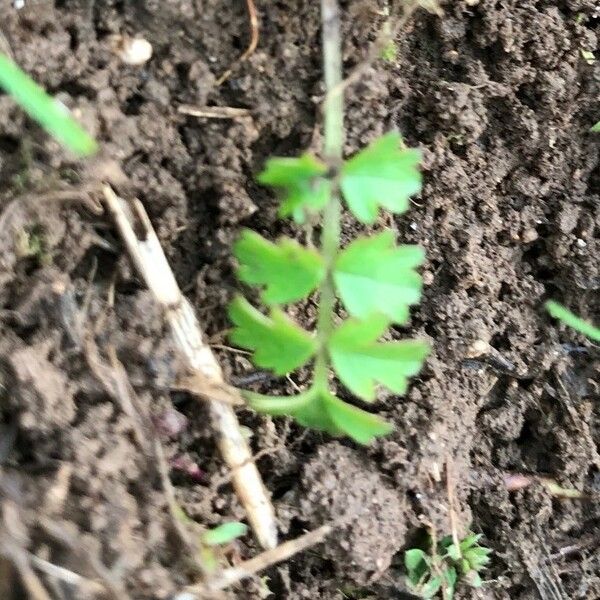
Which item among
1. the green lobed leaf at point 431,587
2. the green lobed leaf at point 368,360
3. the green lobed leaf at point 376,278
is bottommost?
the green lobed leaf at point 431,587

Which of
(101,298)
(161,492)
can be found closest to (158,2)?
(101,298)

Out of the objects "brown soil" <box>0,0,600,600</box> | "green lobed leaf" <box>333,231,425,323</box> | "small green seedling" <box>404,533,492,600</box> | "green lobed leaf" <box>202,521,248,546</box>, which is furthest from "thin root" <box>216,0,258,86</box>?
"small green seedling" <box>404,533,492,600</box>

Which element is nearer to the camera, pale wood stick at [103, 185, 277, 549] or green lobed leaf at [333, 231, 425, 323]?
green lobed leaf at [333, 231, 425, 323]

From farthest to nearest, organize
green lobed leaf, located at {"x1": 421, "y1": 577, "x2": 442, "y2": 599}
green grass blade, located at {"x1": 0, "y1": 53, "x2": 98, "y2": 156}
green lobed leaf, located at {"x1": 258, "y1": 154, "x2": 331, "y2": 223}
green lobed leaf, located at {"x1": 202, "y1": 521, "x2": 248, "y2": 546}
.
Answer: green lobed leaf, located at {"x1": 421, "y1": 577, "x2": 442, "y2": 599}
green lobed leaf, located at {"x1": 202, "y1": 521, "x2": 248, "y2": 546}
green lobed leaf, located at {"x1": 258, "y1": 154, "x2": 331, "y2": 223}
green grass blade, located at {"x1": 0, "y1": 53, "x2": 98, "y2": 156}

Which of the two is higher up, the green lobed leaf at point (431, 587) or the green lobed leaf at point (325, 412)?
the green lobed leaf at point (325, 412)

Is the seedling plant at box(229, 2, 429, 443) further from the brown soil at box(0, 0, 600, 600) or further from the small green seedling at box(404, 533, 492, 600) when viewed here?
the small green seedling at box(404, 533, 492, 600)

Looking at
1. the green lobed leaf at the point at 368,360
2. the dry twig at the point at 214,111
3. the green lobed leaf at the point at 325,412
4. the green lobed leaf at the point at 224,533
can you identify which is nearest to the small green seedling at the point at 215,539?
the green lobed leaf at the point at 224,533

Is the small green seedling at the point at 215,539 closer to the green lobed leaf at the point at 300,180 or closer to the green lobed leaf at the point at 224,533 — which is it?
the green lobed leaf at the point at 224,533

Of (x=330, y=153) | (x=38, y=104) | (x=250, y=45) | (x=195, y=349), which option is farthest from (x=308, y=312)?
(x=38, y=104)
